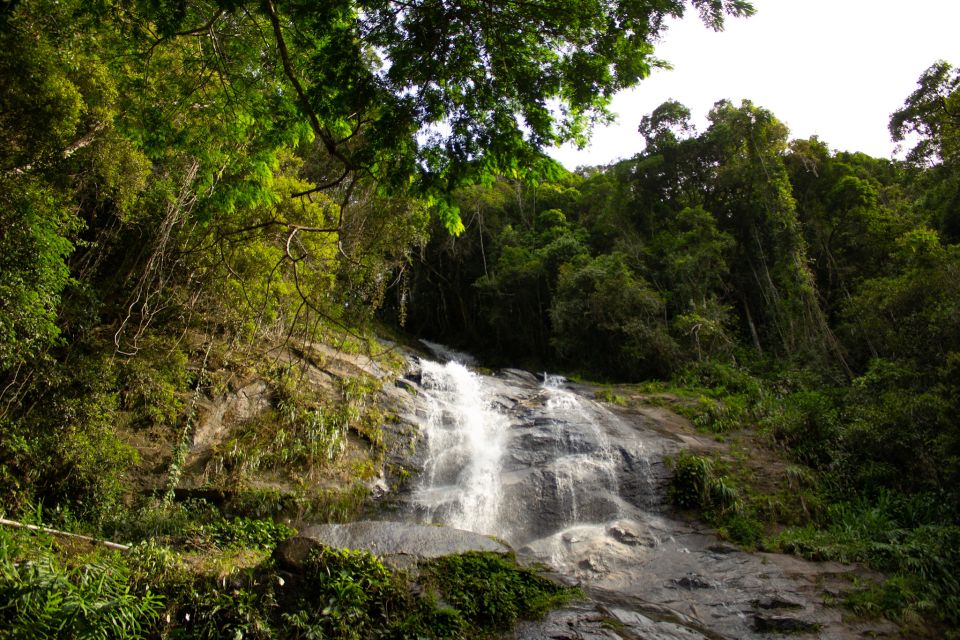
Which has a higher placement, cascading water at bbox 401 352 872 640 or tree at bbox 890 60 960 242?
tree at bbox 890 60 960 242

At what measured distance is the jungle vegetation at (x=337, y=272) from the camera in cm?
383

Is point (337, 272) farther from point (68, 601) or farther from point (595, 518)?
point (68, 601)

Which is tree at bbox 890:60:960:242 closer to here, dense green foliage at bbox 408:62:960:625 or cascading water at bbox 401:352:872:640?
dense green foliage at bbox 408:62:960:625

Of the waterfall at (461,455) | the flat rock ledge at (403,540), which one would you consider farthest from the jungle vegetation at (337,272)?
the waterfall at (461,455)

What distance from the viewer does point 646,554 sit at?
7734 millimetres

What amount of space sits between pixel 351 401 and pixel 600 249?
1625 centimetres

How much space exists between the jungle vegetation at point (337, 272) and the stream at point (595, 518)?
0.75 m

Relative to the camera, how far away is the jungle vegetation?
12.6 ft

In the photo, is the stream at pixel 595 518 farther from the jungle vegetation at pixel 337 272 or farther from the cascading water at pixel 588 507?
the jungle vegetation at pixel 337 272

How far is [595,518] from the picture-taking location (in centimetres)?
888

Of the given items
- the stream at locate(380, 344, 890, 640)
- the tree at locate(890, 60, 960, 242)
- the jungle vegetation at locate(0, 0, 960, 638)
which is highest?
the tree at locate(890, 60, 960, 242)

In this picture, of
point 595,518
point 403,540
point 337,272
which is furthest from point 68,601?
point 337,272

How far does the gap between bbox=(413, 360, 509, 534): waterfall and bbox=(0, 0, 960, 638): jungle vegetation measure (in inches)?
63.7

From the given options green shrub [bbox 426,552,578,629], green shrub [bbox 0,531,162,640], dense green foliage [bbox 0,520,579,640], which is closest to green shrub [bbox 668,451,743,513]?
green shrub [bbox 426,552,578,629]
